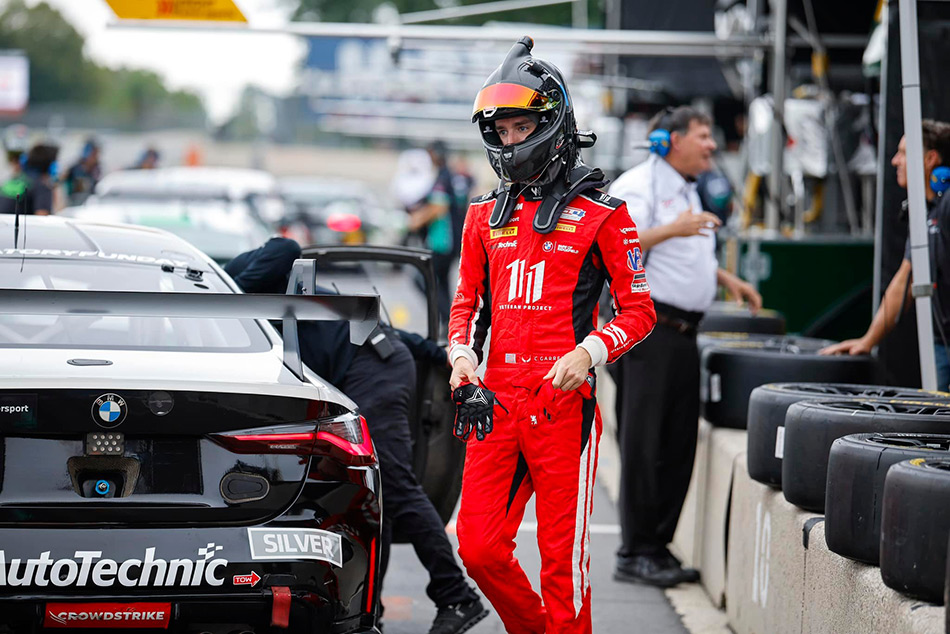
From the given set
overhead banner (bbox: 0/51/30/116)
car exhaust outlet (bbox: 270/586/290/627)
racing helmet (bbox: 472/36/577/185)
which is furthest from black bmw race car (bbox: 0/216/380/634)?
overhead banner (bbox: 0/51/30/116)

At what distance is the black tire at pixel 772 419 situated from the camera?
5.05 meters

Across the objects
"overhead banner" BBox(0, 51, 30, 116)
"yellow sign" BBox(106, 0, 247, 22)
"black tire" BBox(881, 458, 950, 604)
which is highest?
"overhead banner" BBox(0, 51, 30, 116)

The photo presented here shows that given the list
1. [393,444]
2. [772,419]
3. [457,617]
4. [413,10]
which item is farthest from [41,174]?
[413,10]

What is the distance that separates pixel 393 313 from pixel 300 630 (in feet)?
50.1

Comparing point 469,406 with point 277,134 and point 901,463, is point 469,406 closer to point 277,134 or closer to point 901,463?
point 901,463

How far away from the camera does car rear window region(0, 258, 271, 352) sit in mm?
4574

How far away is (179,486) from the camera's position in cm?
380

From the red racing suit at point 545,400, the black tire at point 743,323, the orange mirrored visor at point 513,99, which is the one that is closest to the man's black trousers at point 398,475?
the red racing suit at point 545,400

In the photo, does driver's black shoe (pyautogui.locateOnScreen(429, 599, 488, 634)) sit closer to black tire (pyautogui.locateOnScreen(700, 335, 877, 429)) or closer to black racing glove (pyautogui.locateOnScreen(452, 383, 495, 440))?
black racing glove (pyautogui.locateOnScreen(452, 383, 495, 440))

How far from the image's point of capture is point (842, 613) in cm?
397

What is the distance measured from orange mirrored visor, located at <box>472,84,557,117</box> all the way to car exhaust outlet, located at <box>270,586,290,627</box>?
1.55 m

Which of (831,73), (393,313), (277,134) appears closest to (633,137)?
(393,313)

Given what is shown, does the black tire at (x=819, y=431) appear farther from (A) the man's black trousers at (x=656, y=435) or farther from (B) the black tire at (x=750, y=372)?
(A) the man's black trousers at (x=656, y=435)

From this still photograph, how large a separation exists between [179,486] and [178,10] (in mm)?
7717
